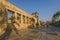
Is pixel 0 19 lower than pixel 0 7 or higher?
lower

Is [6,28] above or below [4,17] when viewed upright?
below

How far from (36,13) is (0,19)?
35.5m

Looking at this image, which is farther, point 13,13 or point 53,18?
point 53,18

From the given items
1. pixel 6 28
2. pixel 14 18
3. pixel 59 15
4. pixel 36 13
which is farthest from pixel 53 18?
pixel 6 28

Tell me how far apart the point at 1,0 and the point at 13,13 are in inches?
242

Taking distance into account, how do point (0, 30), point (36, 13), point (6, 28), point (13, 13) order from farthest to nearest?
1. point (36, 13)
2. point (13, 13)
3. point (6, 28)
4. point (0, 30)

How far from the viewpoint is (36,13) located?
149ft

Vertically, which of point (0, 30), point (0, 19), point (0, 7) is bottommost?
point (0, 30)

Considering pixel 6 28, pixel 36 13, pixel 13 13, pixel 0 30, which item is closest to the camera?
pixel 0 30

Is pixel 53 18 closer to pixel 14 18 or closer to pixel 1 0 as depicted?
pixel 14 18

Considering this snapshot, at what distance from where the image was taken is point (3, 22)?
A: 35.1 ft

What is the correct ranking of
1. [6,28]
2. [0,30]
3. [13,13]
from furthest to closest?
[13,13], [6,28], [0,30]

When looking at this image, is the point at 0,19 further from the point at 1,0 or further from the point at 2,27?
the point at 1,0

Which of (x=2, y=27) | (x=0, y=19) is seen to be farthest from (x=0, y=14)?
(x=2, y=27)
